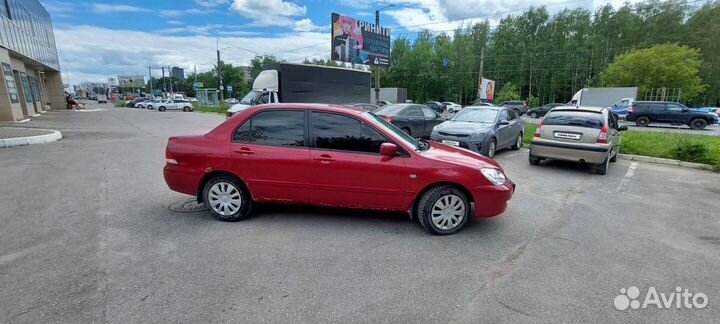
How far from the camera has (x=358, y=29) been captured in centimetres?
2253

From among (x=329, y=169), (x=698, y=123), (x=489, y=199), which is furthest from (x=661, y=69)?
(x=329, y=169)

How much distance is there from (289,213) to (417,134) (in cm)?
808

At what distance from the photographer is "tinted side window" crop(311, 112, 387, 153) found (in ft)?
14.0

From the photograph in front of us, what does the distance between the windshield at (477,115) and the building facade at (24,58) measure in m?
22.5

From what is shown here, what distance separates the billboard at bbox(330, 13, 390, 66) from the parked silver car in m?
15.8

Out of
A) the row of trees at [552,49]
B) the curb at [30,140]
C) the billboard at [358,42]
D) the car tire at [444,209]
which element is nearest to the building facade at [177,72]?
the row of trees at [552,49]

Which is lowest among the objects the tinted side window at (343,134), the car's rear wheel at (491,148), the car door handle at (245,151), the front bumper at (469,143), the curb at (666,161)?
the curb at (666,161)

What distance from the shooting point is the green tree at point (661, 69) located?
3175 cm

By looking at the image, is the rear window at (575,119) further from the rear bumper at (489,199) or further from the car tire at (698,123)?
the car tire at (698,123)

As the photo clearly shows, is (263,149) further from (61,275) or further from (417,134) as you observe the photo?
A: (417,134)

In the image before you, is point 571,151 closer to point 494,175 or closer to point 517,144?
point 517,144

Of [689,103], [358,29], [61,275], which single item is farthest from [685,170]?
[689,103]

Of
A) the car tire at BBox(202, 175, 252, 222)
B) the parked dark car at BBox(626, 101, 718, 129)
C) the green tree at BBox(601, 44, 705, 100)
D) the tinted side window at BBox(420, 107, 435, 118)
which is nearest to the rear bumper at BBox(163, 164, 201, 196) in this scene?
the car tire at BBox(202, 175, 252, 222)

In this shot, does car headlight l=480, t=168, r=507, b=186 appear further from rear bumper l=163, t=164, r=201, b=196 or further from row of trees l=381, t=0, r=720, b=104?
row of trees l=381, t=0, r=720, b=104
